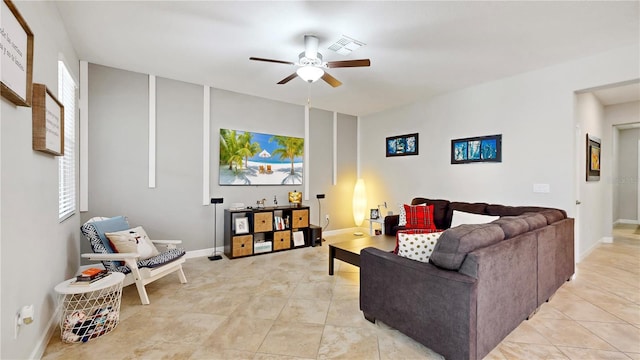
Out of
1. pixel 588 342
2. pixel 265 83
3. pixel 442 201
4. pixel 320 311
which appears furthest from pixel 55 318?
pixel 442 201

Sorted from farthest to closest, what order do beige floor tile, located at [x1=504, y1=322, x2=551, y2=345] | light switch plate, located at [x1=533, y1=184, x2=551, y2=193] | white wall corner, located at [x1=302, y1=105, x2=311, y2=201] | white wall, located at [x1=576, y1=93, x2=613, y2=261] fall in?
white wall corner, located at [x1=302, y1=105, x2=311, y2=201]
white wall, located at [x1=576, y1=93, x2=613, y2=261]
light switch plate, located at [x1=533, y1=184, x2=551, y2=193]
beige floor tile, located at [x1=504, y1=322, x2=551, y2=345]

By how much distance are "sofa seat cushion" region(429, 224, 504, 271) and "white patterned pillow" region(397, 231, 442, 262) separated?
0.13 m

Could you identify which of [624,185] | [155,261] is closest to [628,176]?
[624,185]

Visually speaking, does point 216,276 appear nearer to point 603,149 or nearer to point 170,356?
point 170,356

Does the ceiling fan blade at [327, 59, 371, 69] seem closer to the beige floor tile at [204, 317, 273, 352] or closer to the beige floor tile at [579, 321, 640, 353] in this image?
the beige floor tile at [204, 317, 273, 352]

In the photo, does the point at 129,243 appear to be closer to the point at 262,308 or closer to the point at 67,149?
the point at 67,149

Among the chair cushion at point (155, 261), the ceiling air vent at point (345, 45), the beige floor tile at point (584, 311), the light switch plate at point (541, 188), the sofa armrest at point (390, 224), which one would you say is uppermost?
the ceiling air vent at point (345, 45)

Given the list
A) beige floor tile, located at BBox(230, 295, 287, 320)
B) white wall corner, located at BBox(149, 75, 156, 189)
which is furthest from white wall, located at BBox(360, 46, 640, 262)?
white wall corner, located at BBox(149, 75, 156, 189)

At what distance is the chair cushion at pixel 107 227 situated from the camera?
9.23 feet

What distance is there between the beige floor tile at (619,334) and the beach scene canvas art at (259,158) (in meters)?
4.20

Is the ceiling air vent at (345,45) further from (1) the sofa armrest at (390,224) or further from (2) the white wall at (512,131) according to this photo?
(1) the sofa armrest at (390,224)

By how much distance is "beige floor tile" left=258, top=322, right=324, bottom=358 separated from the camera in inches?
77.1

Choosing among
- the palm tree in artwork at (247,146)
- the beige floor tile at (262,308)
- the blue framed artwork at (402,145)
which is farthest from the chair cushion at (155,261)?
the blue framed artwork at (402,145)

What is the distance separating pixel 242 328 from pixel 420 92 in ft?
13.8
